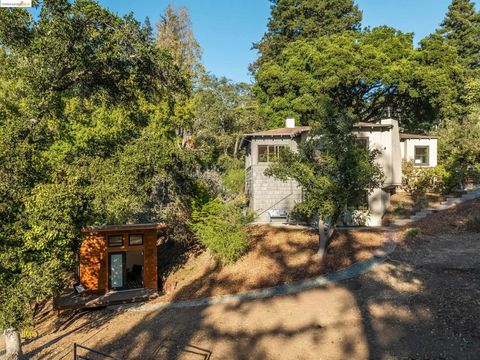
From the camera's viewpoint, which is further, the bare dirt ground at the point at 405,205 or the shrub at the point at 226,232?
the bare dirt ground at the point at 405,205

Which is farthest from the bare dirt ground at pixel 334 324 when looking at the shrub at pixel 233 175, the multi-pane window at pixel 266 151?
the shrub at pixel 233 175

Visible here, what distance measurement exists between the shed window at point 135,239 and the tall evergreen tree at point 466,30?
146ft

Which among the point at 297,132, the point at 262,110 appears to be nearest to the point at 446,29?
the point at 262,110

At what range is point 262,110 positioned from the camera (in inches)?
1470

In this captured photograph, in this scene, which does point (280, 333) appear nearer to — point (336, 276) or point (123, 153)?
point (336, 276)

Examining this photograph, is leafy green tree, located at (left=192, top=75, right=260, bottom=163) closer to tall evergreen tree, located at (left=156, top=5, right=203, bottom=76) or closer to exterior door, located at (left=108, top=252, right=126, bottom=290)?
tall evergreen tree, located at (left=156, top=5, right=203, bottom=76)

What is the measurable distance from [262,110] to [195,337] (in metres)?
28.5

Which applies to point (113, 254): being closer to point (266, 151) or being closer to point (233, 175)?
point (266, 151)

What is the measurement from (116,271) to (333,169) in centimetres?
1284

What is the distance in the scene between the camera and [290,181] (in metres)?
25.4

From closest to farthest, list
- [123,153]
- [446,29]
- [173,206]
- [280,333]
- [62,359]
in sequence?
[280,333] < [62,359] < [123,153] < [173,206] < [446,29]

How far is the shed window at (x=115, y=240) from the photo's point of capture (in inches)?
758

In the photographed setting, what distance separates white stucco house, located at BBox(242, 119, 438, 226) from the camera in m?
22.8

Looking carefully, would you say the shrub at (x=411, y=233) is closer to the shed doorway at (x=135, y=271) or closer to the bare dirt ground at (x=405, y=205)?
the bare dirt ground at (x=405, y=205)
